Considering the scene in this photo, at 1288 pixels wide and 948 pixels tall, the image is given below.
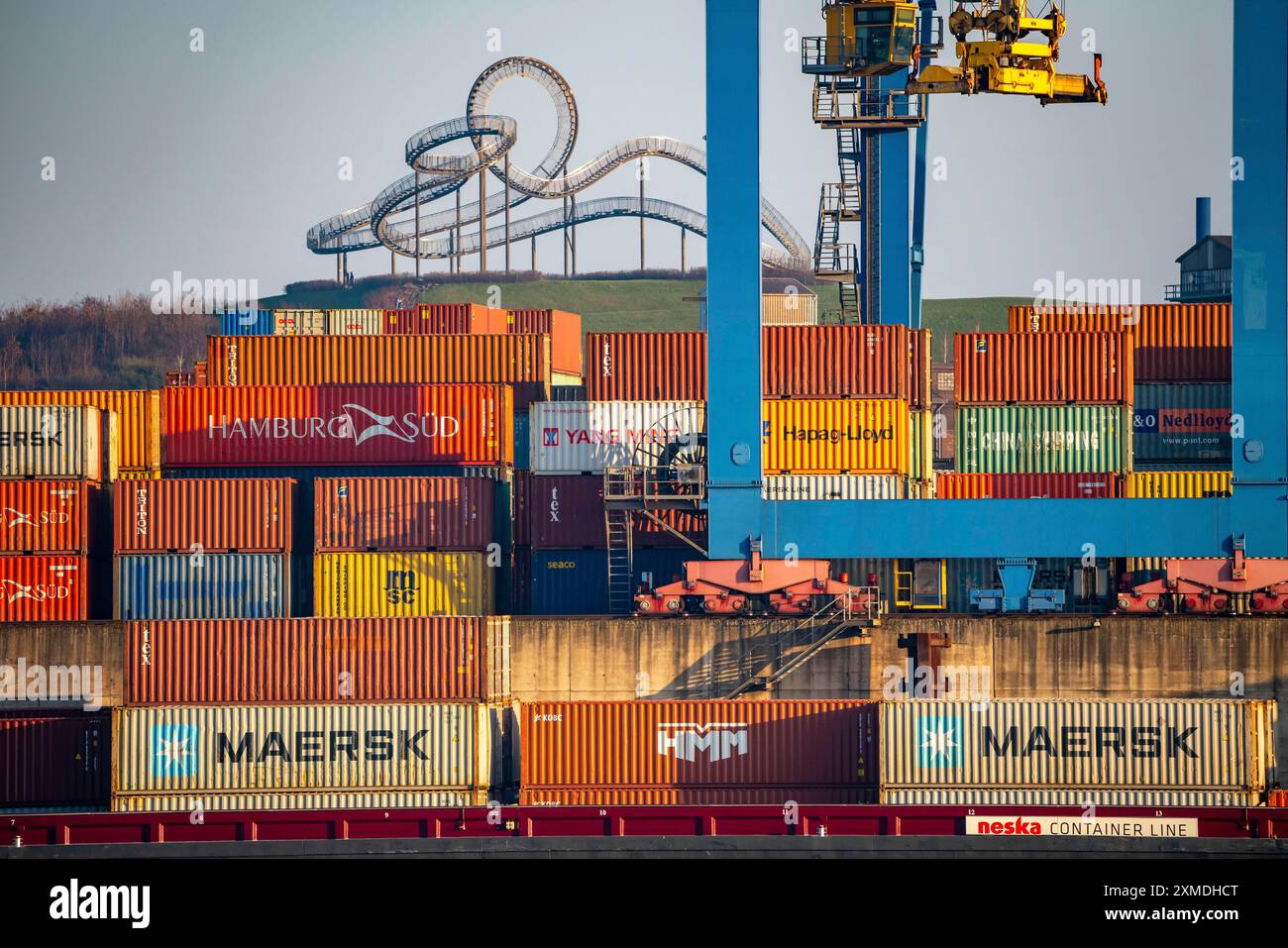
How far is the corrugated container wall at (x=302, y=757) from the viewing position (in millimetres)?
41531

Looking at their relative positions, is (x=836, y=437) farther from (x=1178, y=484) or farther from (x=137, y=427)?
(x=137, y=427)

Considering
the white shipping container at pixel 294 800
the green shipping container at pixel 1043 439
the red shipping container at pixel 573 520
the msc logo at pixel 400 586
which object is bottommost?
the white shipping container at pixel 294 800

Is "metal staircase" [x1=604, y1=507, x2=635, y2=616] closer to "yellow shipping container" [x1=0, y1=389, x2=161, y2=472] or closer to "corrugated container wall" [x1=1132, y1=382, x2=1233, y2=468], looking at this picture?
"yellow shipping container" [x1=0, y1=389, x2=161, y2=472]

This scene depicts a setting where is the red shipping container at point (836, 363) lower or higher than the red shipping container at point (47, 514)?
higher

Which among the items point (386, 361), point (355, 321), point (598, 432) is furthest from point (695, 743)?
point (355, 321)

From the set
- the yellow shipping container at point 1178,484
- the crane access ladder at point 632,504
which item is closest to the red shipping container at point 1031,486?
the yellow shipping container at point 1178,484

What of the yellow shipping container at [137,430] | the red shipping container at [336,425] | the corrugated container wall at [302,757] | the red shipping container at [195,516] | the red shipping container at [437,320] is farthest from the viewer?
the red shipping container at [437,320]

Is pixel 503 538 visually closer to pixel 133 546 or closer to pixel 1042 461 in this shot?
pixel 133 546

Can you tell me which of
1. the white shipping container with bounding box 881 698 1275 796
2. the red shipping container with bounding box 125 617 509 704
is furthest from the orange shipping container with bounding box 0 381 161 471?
the white shipping container with bounding box 881 698 1275 796

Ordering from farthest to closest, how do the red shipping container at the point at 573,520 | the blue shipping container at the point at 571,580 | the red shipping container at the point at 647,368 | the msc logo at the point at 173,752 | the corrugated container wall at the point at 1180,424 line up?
the corrugated container wall at the point at 1180,424
the red shipping container at the point at 647,368
the blue shipping container at the point at 571,580
the red shipping container at the point at 573,520
the msc logo at the point at 173,752

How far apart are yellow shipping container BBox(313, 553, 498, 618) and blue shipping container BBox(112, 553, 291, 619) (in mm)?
1228

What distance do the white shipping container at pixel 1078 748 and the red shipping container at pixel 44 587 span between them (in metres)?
22.4

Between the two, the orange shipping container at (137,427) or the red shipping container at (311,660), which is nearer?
the red shipping container at (311,660)

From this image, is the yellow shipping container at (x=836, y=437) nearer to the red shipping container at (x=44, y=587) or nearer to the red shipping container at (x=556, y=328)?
the red shipping container at (x=44, y=587)
